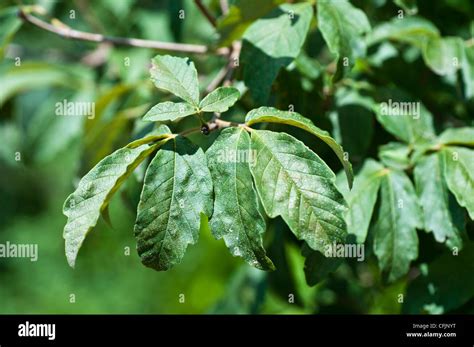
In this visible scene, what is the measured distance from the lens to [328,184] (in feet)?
3.82

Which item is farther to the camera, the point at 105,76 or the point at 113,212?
the point at 113,212

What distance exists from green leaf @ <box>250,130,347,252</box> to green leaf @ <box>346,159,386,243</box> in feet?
0.76

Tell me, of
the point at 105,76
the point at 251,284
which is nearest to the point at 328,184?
the point at 251,284

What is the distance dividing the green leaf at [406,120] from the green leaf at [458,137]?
82 mm

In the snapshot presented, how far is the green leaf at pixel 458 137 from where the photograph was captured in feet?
4.81

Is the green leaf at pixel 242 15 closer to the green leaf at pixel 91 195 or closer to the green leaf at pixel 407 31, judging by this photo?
the green leaf at pixel 407 31

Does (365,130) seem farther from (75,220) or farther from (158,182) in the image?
(75,220)

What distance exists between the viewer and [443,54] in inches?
64.9

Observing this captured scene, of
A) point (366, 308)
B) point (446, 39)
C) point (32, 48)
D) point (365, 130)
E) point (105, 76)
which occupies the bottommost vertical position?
point (366, 308)

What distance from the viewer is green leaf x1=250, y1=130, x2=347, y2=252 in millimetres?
1153

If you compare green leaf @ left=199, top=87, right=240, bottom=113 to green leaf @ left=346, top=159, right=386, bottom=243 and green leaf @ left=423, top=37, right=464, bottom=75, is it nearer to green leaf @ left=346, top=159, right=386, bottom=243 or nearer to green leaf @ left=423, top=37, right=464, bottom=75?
green leaf @ left=346, top=159, right=386, bottom=243

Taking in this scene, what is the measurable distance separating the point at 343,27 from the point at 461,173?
0.40 m

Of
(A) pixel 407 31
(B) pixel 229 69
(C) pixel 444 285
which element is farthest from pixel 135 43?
(C) pixel 444 285

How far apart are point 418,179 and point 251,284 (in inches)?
35.3
